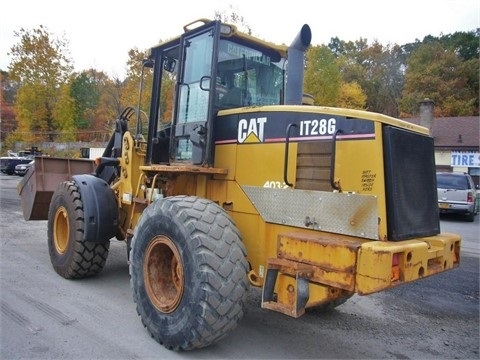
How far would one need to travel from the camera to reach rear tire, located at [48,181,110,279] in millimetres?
5348

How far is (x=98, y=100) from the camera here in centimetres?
4397

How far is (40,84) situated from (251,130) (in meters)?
38.8

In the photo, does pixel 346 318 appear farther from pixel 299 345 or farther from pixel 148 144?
pixel 148 144

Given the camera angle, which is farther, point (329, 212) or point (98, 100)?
point (98, 100)

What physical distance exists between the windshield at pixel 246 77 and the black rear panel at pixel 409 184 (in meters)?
1.79

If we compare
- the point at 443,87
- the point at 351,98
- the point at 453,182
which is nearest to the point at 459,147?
the point at 351,98

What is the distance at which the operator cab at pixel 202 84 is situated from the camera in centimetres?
428

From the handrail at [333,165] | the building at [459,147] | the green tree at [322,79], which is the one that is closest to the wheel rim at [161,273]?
the handrail at [333,165]

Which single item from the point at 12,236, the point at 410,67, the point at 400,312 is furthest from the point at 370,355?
the point at 410,67

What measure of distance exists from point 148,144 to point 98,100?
41.8 meters

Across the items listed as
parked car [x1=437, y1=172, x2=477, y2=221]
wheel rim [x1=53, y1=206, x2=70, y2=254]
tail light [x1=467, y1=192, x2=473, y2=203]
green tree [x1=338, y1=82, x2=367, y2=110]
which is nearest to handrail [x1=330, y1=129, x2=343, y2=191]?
wheel rim [x1=53, y1=206, x2=70, y2=254]

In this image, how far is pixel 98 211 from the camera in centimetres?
529

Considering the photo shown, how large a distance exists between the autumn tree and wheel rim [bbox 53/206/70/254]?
35.5 m

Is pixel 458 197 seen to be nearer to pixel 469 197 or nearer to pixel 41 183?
pixel 469 197
